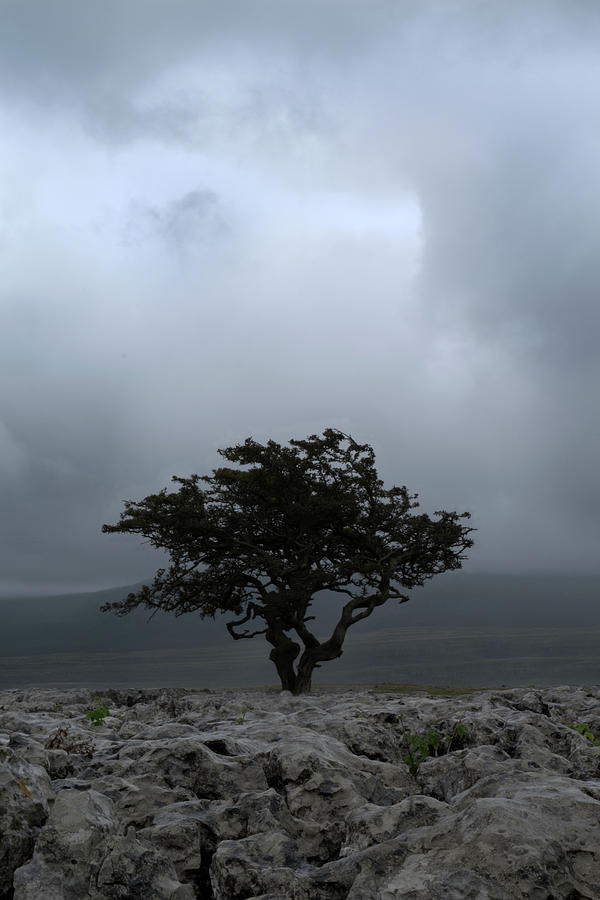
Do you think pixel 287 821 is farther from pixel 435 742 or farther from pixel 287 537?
pixel 287 537

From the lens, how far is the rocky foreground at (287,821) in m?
5.24

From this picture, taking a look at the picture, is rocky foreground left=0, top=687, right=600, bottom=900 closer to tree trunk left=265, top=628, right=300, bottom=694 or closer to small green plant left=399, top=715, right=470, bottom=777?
small green plant left=399, top=715, right=470, bottom=777

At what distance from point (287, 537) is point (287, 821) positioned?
113 feet

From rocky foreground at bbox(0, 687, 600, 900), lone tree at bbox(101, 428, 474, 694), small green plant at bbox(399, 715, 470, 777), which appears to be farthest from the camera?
lone tree at bbox(101, 428, 474, 694)

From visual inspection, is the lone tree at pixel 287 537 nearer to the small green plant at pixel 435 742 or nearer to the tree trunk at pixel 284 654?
the tree trunk at pixel 284 654

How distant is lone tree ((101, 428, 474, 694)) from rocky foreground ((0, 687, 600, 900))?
28.4m

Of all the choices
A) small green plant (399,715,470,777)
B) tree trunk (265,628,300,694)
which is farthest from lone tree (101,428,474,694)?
small green plant (399,715,470,777)

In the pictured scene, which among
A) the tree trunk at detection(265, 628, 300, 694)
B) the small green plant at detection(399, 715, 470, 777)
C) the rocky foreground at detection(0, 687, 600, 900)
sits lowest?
the tree trunk at detection(265, 628, 300, 694)

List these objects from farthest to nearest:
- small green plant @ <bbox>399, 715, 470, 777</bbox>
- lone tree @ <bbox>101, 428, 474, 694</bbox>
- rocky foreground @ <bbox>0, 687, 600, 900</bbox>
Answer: lone tree @ <bbox>101, 428, 474, 694</bbox> → small green plant @ <bbox>399, 715, 470, 777</bbox> → rocky foreground @ <bbox>0, 687, 600, 900</bbox>

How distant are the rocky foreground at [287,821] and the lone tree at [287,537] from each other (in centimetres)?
2838

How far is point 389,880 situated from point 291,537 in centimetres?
3647

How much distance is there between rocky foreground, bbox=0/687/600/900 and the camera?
17.2 ft

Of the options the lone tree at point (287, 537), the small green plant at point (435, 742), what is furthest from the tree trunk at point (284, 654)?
the small green plant at point (435, 742)

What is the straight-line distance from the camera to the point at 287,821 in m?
7.23
